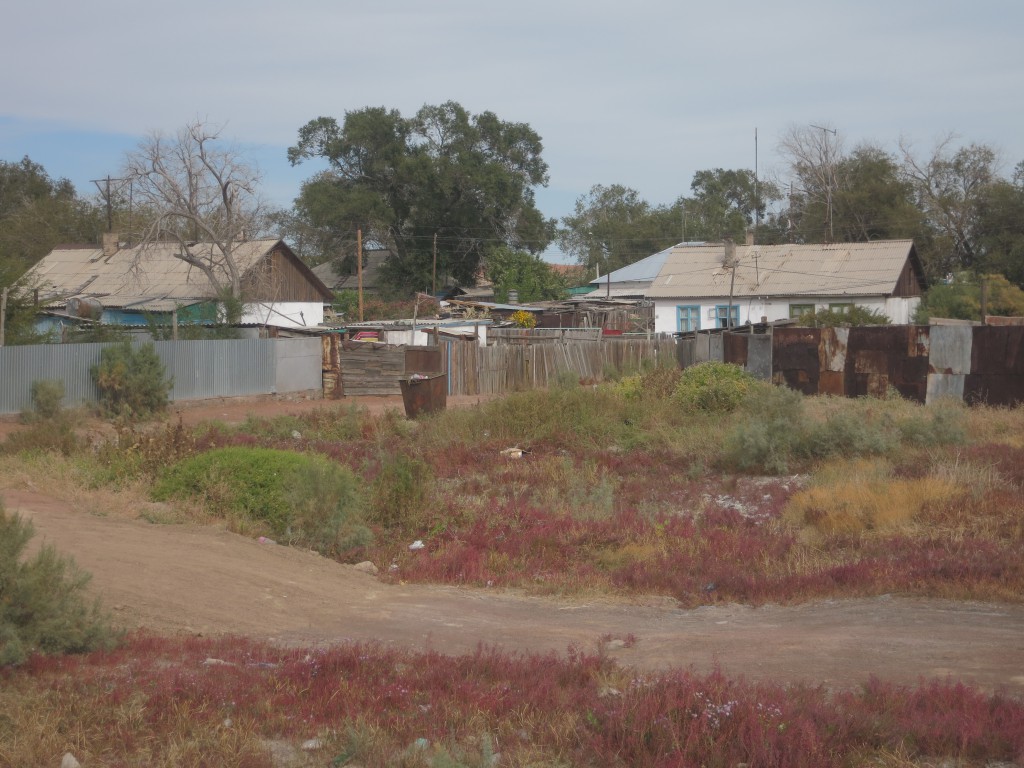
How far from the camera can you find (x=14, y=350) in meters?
21.7

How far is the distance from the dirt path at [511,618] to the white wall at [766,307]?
35.5 metres

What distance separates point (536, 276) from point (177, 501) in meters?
51.2

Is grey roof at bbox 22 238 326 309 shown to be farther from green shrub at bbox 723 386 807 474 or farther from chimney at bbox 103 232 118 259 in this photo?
green shrub at bbox 723 386 807 474

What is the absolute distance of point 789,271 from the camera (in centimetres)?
4641

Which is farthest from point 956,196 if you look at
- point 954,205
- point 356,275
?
point 356,275

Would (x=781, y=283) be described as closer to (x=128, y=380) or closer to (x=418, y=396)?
(x=418, y=396)

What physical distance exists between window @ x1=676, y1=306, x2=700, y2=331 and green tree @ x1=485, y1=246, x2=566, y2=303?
14.9m

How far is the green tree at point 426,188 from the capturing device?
2498 inches

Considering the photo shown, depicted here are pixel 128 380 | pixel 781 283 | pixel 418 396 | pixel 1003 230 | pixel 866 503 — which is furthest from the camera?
pixel 1003 230

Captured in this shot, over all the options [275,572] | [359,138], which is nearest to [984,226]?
[359,138]

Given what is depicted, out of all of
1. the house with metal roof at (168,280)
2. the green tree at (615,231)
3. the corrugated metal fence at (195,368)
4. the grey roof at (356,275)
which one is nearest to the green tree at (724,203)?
the green tree at (615,231)

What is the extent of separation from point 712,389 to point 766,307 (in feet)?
88.2

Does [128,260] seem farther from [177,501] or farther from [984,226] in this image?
[984,226]

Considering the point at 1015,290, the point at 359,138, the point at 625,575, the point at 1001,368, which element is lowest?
the point at 625,575
